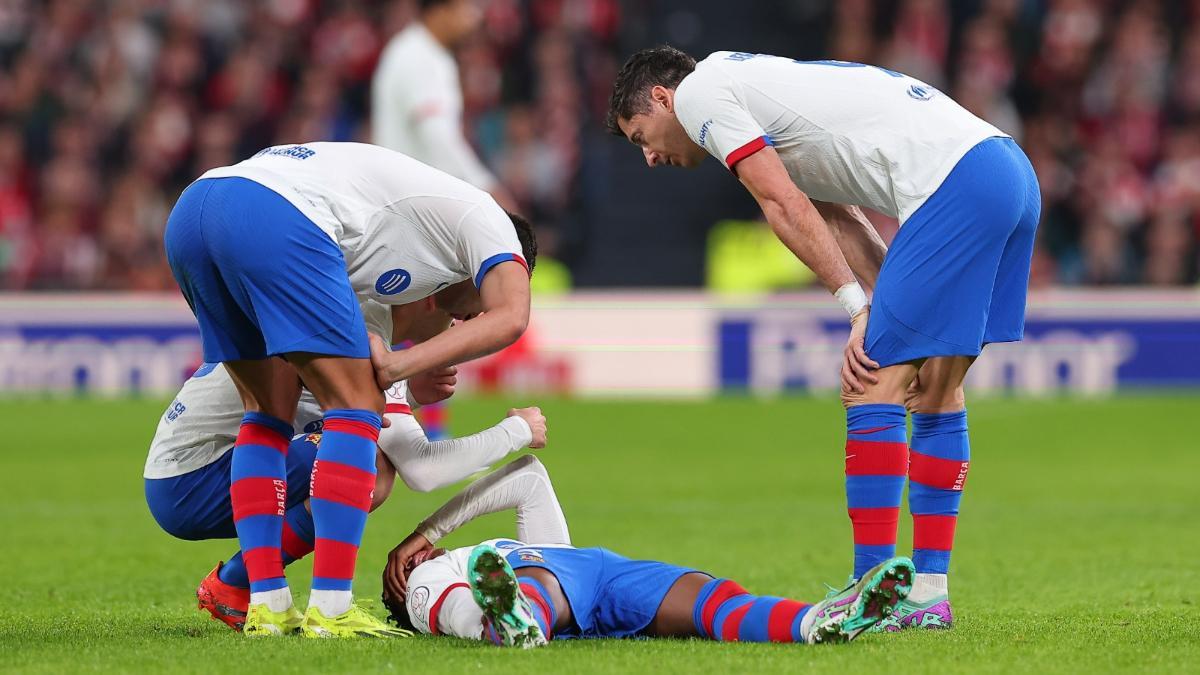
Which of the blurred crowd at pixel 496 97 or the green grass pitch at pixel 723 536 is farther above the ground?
the blurred crowd at pixel 496 97

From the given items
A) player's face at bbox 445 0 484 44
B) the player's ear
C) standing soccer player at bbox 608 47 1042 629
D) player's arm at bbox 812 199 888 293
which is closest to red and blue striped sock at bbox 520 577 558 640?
standing soccer player at bbox 608 47 1042 629

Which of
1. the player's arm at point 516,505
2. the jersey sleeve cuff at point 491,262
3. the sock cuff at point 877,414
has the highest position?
the jersey sleeve cuff at point 491,262

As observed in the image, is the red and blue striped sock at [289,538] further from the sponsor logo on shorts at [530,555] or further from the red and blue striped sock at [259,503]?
the sponsor logo on shorts at [530,555]

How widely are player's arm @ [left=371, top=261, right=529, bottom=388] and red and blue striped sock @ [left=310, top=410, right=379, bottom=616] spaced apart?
155 mm

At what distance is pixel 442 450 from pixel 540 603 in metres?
0.65

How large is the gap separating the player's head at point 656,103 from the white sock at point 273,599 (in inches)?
65.4

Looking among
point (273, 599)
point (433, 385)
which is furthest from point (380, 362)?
point (273, 599)

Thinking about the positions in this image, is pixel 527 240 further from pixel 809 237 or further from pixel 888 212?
pixel 888 212

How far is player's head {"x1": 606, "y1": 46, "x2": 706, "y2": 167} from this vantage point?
513 centimetres

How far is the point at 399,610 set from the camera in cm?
480

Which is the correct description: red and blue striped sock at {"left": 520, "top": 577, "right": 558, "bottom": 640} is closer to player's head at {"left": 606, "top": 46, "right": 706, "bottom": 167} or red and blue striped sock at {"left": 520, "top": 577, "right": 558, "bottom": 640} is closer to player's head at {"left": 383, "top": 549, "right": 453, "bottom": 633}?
player's head at {"left": 383, "top": 549, "right": 453, "bottom": 633}

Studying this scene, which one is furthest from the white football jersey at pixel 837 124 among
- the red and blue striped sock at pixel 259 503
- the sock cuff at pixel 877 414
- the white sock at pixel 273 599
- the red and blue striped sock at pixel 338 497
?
the white sock at pixel 273 599

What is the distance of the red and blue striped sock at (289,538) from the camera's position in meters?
5.15

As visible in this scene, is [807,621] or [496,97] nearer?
[807,621]
